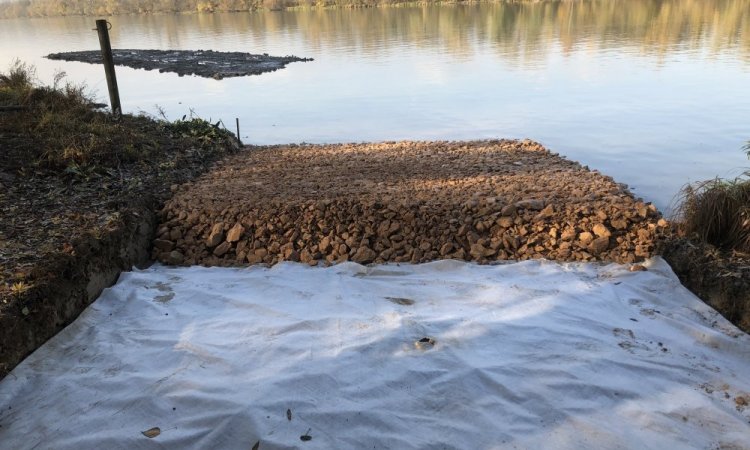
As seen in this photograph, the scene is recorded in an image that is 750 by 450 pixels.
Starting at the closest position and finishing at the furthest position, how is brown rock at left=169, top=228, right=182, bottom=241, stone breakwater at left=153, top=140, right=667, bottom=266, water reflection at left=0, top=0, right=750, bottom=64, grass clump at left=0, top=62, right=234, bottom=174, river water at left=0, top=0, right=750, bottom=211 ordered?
stone breakwater at left=153, top=140, right=667, bottom=266, brown rock at left=169, top=228, right=182, bottom=241, grass clump at left=0, top=62, right=234, bottom=174, river water at left=0, top=0, right=750, bottom=211, water reflection at left=0, top=0, right=750, bottom=64

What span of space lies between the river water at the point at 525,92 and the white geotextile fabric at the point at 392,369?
3209mm

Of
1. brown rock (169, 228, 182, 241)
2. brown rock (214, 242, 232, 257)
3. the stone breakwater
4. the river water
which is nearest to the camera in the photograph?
the stone breakwater

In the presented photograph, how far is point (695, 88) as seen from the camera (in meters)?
11.7

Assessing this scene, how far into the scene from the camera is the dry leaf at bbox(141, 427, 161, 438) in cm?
234

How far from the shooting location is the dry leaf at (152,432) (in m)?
2.34

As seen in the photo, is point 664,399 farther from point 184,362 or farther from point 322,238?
point 322,238

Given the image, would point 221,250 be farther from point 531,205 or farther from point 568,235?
point 568,235

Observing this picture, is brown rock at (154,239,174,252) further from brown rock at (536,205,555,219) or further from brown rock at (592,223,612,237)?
brown rock at (592,223,612,237)

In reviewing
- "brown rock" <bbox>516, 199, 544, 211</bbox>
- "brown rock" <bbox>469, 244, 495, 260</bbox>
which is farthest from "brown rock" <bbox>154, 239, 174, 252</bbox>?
"brown rock" <bbox>516, 199, 544, 211</bbox>

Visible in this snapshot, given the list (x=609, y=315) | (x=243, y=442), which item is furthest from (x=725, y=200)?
(x=243, y=442)

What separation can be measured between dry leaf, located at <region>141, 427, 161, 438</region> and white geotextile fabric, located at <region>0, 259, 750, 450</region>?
0.02m

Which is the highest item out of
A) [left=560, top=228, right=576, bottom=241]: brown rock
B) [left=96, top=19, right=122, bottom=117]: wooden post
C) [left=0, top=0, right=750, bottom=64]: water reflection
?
[left=0, top=0, right=750, bottom=64]: water reflection

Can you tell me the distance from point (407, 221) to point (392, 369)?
195 centimetres

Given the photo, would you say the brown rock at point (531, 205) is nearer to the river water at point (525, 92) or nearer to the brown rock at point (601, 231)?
the brown rock at point (601, 231)
